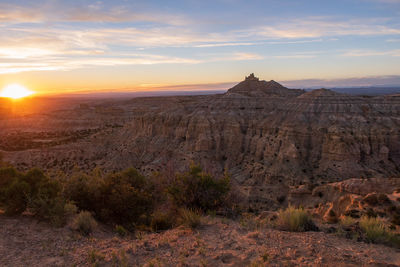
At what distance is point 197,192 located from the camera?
13.3 metres

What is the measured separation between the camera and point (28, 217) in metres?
10.4

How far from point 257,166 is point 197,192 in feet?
83.9

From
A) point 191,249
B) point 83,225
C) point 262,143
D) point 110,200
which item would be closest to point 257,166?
point 262,143

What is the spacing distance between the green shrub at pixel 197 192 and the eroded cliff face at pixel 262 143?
533 inches

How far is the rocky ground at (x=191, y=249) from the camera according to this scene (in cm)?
679

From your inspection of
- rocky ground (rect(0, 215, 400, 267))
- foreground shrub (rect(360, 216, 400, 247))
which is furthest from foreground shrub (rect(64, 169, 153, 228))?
foreground shrub (rect(360, 216, 400, 247))

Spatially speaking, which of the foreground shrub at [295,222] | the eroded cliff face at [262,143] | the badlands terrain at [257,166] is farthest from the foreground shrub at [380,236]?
the eroded cliff face at [262,143]

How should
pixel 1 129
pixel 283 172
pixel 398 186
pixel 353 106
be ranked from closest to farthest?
pixel 398 186, pixel 283 172, pixel 353 106, pixel 1 129

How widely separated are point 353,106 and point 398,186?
25.9 m

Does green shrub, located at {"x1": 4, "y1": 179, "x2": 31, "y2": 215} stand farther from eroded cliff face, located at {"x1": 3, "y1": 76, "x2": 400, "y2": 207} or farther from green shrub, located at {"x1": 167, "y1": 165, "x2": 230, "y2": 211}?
eroded cliff face, located at {"x1": 3, "y1": 76, "x2": 400, "y2": 207}

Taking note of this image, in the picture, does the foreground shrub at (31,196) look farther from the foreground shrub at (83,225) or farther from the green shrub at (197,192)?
the green shrub at (197,192)

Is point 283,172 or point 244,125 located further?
point 244,125

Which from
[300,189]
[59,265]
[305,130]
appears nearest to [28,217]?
[59,265]

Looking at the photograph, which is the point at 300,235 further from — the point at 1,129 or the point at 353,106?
the point at 1,129
